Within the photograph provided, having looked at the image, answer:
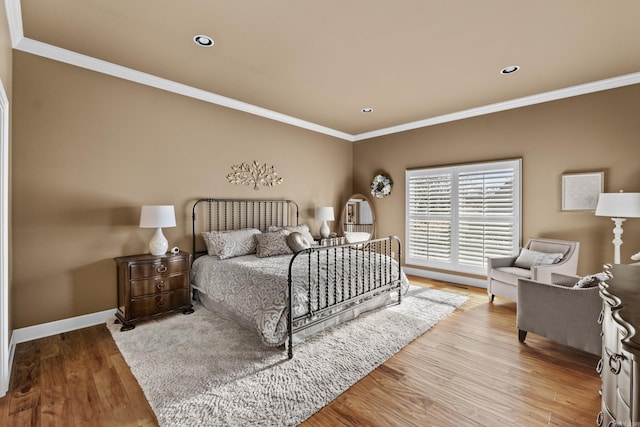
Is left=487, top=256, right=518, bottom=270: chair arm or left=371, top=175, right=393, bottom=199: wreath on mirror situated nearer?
left=487, top=256, right=518, bottom=270: chair arm

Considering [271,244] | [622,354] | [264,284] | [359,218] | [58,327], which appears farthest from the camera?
[359,218]

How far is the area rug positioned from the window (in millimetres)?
1792

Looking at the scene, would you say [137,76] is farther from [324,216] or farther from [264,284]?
[324,216]

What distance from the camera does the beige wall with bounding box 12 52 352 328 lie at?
3.03 metres

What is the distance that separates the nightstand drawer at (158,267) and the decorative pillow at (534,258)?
4.44m

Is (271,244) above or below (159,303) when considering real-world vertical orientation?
above

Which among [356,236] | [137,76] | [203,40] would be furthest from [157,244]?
[356,236]

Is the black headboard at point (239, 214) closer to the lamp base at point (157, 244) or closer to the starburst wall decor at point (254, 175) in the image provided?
the starburst wall decor at point (254, 175)

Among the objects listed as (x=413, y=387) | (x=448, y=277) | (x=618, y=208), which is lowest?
(x=413, y=387)

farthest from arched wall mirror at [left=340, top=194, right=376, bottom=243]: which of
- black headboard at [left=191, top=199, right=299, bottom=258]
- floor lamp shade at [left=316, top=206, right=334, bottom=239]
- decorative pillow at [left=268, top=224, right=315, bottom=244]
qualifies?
decorative pillow at [left=268, top=224, right=315, bottom=244]

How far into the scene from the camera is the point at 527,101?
4.45m

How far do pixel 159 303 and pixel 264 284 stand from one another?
149 cm

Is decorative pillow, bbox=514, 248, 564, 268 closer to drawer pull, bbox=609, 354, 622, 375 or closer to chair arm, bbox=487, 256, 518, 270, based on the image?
chair arm, bbox=487, 256, 518, 270

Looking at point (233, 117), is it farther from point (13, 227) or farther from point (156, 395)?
point (156, 395)
